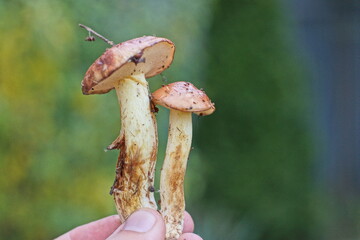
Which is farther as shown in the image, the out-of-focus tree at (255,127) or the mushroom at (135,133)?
the out-of-focus tree at (255,127)

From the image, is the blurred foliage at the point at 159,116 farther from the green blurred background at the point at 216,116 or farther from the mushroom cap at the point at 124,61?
the mushroom cap at the point at 124,61

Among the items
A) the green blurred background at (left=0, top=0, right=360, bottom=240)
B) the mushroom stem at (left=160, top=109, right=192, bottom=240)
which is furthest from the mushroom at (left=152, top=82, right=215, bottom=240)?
the green blurred background at (left=0, top=0, right=360, bottom=240)

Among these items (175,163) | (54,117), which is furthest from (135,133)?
(54,117)

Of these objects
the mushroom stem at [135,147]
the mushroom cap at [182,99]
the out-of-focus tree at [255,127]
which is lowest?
the out-of-focus tree at [255,127]

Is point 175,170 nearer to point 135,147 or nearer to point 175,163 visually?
point 175,163

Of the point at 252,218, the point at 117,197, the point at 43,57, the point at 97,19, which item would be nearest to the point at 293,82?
the point at 252,218

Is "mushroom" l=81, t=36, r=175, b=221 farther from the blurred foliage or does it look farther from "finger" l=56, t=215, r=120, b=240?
the blurred foliage

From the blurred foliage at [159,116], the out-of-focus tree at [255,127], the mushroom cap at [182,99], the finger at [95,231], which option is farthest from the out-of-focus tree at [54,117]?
the mushroom cap at [182,99]
